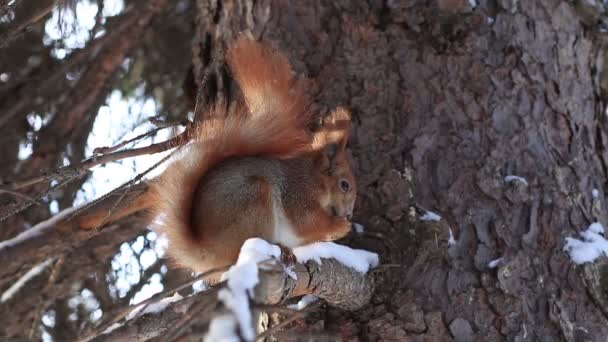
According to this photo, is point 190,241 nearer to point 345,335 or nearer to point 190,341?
point 345,335

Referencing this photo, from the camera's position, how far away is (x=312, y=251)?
1.57 metres

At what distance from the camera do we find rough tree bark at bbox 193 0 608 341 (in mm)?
1683

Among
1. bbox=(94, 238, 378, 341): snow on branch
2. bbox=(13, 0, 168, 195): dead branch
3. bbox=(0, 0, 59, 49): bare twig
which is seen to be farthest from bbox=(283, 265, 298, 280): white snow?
bbox=(13, 0, 168, 195): dead branch

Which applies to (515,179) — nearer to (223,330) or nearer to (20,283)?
(223,330)

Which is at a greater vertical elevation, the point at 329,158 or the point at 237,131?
the point at 237,131

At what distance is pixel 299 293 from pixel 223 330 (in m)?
0.76

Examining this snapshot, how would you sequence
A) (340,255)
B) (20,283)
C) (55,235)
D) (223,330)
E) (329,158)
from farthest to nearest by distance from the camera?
(20,283)
(329,158)
(55,235)
(340,255)
(223,330)

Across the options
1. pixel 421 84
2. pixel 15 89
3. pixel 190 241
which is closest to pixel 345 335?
pixel 190 241

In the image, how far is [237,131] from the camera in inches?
72.3

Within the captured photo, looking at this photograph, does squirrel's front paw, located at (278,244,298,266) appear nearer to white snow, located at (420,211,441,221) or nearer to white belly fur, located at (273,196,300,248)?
white belly fur, located at (273,196,300,248)

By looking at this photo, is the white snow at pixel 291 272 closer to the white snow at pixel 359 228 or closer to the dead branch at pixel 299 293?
the dead branch at pixel 299 293

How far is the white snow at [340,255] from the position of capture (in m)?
1.55

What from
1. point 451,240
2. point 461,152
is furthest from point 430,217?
point 461,152

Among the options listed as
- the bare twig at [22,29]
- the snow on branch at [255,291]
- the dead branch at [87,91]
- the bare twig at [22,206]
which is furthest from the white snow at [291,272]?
the dead branch at [87,91]
